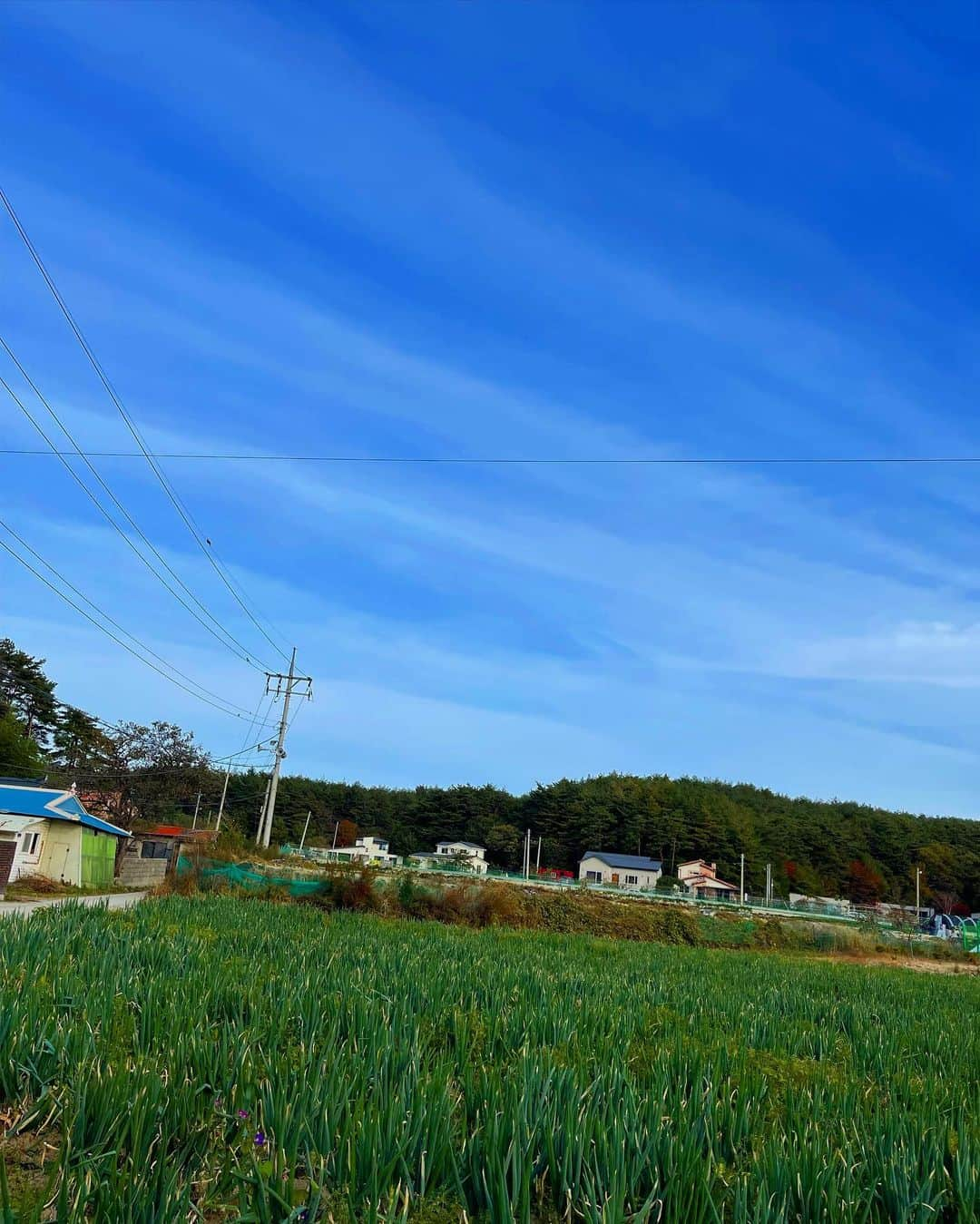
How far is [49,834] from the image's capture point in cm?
2714

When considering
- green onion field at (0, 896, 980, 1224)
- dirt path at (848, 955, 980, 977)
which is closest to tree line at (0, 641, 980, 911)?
A: dirt path at (848, 955, 980, 977)

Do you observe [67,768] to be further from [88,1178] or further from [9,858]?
[88,1178]

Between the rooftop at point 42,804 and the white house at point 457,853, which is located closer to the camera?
the rooftop at point 42,804

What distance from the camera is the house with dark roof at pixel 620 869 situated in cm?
7438

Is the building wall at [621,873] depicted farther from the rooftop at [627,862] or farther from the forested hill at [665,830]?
the forested hill at [665,830]

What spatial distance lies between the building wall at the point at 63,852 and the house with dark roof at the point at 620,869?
174ft

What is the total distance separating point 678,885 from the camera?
6619cm

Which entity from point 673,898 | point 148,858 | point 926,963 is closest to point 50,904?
point 148,858

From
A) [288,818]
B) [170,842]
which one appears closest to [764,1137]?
[170,842]

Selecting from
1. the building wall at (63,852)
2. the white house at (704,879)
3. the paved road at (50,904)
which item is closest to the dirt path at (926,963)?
the paved road at (50,904)

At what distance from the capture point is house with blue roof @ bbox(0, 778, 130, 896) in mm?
26250

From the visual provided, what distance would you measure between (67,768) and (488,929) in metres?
43.6

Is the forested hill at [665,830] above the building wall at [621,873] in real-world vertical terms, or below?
above

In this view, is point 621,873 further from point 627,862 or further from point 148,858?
point 148,858
